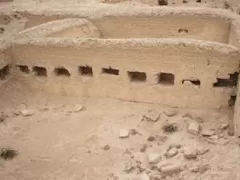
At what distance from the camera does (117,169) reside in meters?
6.91

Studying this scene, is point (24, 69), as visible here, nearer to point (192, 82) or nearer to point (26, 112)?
point (26, 112)

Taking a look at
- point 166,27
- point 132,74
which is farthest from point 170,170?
point 166,27

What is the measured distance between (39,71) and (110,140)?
2.84m

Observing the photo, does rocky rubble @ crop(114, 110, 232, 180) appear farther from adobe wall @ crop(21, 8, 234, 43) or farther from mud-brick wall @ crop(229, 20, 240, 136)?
adobe wall @ crop(21, 8, 234, 43)

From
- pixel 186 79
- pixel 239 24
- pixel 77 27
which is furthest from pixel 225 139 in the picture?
pixel 77 27

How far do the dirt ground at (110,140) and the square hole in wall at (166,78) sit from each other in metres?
0.55

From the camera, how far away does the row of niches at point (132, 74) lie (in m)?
7.92

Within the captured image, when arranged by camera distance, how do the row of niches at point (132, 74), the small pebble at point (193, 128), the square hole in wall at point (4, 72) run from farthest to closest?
the square hole in wall at point (4, 72) → the row of niches at point (132, 74) → the small pebble at point (193, 128)

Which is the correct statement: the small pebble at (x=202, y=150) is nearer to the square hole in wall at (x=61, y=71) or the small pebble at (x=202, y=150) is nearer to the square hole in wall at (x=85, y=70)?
the square hole in wall at (x=85, y=70)

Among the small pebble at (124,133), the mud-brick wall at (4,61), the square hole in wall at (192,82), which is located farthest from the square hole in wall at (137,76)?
the mud-brick wall at (4,61)

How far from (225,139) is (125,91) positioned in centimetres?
246

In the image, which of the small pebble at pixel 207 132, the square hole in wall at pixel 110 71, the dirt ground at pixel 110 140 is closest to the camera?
the dirt ground at pixel 110 140

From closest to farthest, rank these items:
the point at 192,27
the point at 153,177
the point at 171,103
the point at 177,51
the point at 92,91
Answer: the point at 153,177
the point at 177,51
the point at 171,103
the point at 92,91
the point at 192,27

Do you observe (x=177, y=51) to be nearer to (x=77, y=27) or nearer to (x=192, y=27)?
(x=192, y=27)
